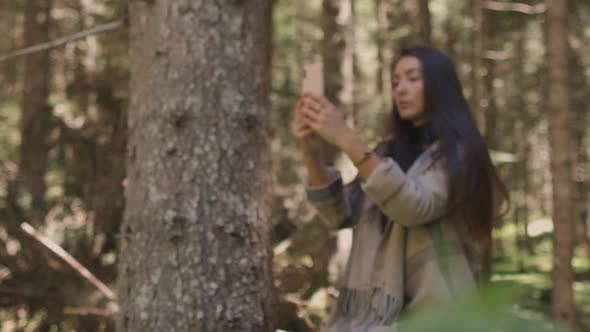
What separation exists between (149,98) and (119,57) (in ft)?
18.2

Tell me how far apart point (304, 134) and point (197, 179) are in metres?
0.51

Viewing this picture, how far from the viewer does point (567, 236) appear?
577cm

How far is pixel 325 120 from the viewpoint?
2.51 metres

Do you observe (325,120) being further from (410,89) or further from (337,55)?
(337,55)

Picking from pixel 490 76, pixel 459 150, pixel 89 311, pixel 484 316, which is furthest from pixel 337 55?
pixel 484 316

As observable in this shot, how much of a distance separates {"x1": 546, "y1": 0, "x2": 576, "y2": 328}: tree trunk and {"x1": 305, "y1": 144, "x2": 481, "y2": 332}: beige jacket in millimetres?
3501

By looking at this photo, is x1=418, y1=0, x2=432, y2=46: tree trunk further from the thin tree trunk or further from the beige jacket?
the beige jacket

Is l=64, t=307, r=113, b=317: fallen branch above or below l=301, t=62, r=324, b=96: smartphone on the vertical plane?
below

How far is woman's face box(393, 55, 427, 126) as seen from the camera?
275 cm

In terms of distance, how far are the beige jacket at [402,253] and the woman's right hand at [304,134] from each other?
0.32 m

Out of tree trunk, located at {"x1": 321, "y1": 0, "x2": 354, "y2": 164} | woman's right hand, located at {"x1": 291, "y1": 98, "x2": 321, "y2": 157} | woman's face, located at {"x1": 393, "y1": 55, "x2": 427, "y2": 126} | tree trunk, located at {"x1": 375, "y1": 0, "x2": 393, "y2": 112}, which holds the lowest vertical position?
woman's right hand, located at {"x1": 291, "y1": 98, "x2": 321, "y2": 157}

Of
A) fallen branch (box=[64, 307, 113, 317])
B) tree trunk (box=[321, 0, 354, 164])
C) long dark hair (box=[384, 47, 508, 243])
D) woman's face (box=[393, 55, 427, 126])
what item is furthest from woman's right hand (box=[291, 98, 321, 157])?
tree trunk (box=[321, 0, 354, 164])

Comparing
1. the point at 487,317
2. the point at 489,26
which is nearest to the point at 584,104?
the point at 489,26

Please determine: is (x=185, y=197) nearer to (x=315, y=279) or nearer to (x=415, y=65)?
(x=415, y=65)
